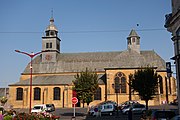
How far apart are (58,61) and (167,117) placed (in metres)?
49.9

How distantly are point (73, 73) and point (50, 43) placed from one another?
10.1 meters

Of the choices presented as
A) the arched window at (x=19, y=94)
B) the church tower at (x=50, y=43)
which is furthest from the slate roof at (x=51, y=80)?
the church tower at (x=50, y=43)

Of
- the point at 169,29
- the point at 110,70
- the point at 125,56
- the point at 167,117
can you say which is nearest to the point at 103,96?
the point at 110,70

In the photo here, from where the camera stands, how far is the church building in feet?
172

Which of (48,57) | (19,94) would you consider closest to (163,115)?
(19,94)

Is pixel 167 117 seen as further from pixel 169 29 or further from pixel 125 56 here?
pixel 125 56

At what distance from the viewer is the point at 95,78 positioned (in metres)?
34.2

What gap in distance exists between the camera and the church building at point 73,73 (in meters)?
52.3

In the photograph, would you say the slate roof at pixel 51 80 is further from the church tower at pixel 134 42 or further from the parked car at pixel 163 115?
the parked car at pixel 163 115

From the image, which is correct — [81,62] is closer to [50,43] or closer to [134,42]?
[50,43]

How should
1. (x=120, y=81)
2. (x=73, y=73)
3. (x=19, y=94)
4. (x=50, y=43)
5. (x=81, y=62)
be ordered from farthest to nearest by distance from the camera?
(x=50, y=43), (x=81, y=62), (x=73, y=73), (x=19, y=94), (x=120, y=81)

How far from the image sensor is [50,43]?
63219 mm

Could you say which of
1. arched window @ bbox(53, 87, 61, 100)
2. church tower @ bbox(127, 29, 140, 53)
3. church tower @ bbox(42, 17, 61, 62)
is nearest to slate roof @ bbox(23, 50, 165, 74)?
church tower @ bbox(42, 17, 61, 62)

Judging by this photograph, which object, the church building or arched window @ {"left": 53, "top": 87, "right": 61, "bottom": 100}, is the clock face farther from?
arched window @ {"left": 53, "top": 87, "right": 61, "bottom": 100}
